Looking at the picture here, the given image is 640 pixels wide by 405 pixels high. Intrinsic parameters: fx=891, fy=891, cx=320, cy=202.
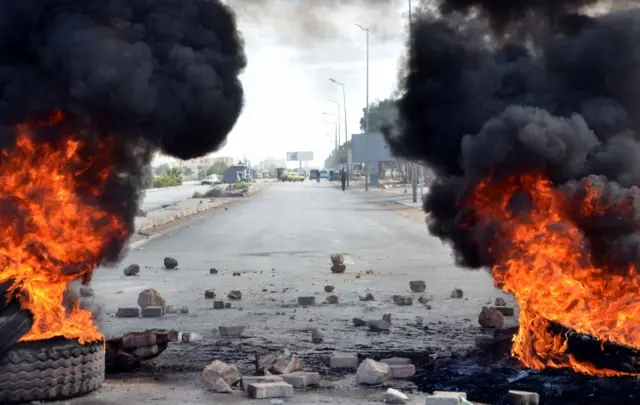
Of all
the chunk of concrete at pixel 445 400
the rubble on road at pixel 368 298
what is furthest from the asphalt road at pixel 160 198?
the chunk of concrete at pixel 445 400

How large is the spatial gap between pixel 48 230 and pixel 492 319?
561cm

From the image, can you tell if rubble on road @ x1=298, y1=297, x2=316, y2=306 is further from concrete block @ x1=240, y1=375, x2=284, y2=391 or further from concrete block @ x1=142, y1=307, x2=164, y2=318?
concrete block @ x1=240, y1=375, x2=284, y2=391

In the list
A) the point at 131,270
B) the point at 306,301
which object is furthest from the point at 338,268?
the point at 306,301

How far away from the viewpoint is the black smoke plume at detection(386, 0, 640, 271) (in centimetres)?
808

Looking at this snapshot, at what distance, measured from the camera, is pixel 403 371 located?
8.02 meters

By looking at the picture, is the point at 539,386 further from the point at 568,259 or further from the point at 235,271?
the point at 235,271

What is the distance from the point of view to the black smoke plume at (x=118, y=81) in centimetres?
747

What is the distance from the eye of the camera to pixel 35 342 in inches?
272

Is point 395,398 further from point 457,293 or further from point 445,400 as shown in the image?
point 457,293

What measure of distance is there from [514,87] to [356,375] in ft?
10.9

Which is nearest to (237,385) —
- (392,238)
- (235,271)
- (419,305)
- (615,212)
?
(615,212)

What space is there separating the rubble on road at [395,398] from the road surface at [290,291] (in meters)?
0.35

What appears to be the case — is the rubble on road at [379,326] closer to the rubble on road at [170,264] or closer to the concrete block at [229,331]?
the concrete block at [229,331]

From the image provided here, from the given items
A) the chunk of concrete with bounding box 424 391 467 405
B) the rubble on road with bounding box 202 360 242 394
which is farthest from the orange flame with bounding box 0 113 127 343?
the chunk of concrete with bounding box 424 391 467 405
